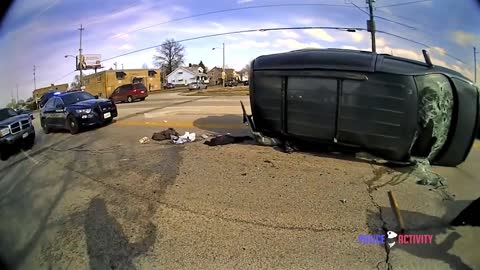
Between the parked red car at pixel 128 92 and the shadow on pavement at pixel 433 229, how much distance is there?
1697 millimetres

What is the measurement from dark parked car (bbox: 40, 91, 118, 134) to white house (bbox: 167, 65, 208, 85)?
0.48 m

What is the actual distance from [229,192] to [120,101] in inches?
38.1

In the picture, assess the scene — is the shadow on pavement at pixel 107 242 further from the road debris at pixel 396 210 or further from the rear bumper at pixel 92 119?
the road debris at pixel 396 210

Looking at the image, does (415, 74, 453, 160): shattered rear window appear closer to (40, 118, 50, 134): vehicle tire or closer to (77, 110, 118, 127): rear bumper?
(77, 110, 118, 127): rear bumper

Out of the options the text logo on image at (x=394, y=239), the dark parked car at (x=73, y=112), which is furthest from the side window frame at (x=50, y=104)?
the text logo on image at (x=394, y=239)

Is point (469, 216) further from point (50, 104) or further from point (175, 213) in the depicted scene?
point (50, 104)

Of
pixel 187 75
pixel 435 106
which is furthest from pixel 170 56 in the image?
pixel 435 106

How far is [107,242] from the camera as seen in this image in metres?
2.09

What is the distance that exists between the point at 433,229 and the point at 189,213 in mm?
1407

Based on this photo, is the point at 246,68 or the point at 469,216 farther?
the point at 246,68

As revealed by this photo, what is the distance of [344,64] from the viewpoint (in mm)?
2408

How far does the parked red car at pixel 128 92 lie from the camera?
2.62 metres

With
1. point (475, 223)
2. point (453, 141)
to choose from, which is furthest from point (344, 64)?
point (475, 223)

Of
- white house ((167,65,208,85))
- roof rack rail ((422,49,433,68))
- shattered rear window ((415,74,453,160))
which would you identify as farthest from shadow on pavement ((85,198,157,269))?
roof rack rail ((422,49,433,68))
